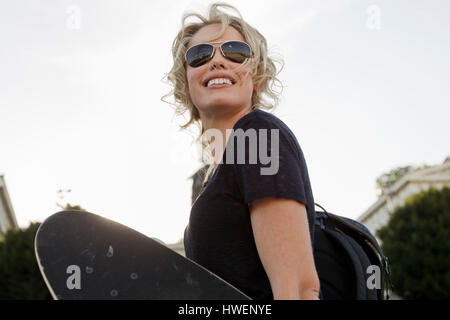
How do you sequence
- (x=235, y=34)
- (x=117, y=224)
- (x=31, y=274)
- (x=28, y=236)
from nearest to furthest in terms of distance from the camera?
(x=117, y=224) → (x=235, y=34) → (x=31, y=274) → (x=28, y=236)

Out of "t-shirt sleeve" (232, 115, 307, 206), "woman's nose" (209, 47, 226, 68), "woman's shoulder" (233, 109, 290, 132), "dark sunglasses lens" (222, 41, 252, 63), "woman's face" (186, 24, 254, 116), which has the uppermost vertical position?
"dark sunglasses lens" (222, 41, 252, 63)

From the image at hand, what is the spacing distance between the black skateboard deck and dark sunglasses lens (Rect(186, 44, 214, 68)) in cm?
106

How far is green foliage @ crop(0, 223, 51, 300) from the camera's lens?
1539cm

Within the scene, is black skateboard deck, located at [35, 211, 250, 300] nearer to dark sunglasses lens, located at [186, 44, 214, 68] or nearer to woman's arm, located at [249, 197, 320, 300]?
woman's arm, located at [249, 197, 320, 300]

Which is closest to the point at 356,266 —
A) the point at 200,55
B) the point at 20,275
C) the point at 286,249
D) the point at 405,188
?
the point at 286,249

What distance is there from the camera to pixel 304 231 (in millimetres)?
1182

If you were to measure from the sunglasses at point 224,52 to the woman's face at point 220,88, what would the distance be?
25 millimetres

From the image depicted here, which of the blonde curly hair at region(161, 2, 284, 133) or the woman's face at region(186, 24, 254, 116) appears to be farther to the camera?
the blonde curly hair at region(161, 2, 284, 133)

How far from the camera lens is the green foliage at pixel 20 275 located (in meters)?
15.4

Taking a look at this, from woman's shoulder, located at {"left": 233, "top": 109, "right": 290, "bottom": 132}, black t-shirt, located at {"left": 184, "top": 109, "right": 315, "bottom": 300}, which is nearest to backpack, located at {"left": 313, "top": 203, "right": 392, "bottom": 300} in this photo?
black t-shirt, located at {"left": 184, "top": 109, "right": 315, "bottom": 300}

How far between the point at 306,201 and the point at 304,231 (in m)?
0.11
